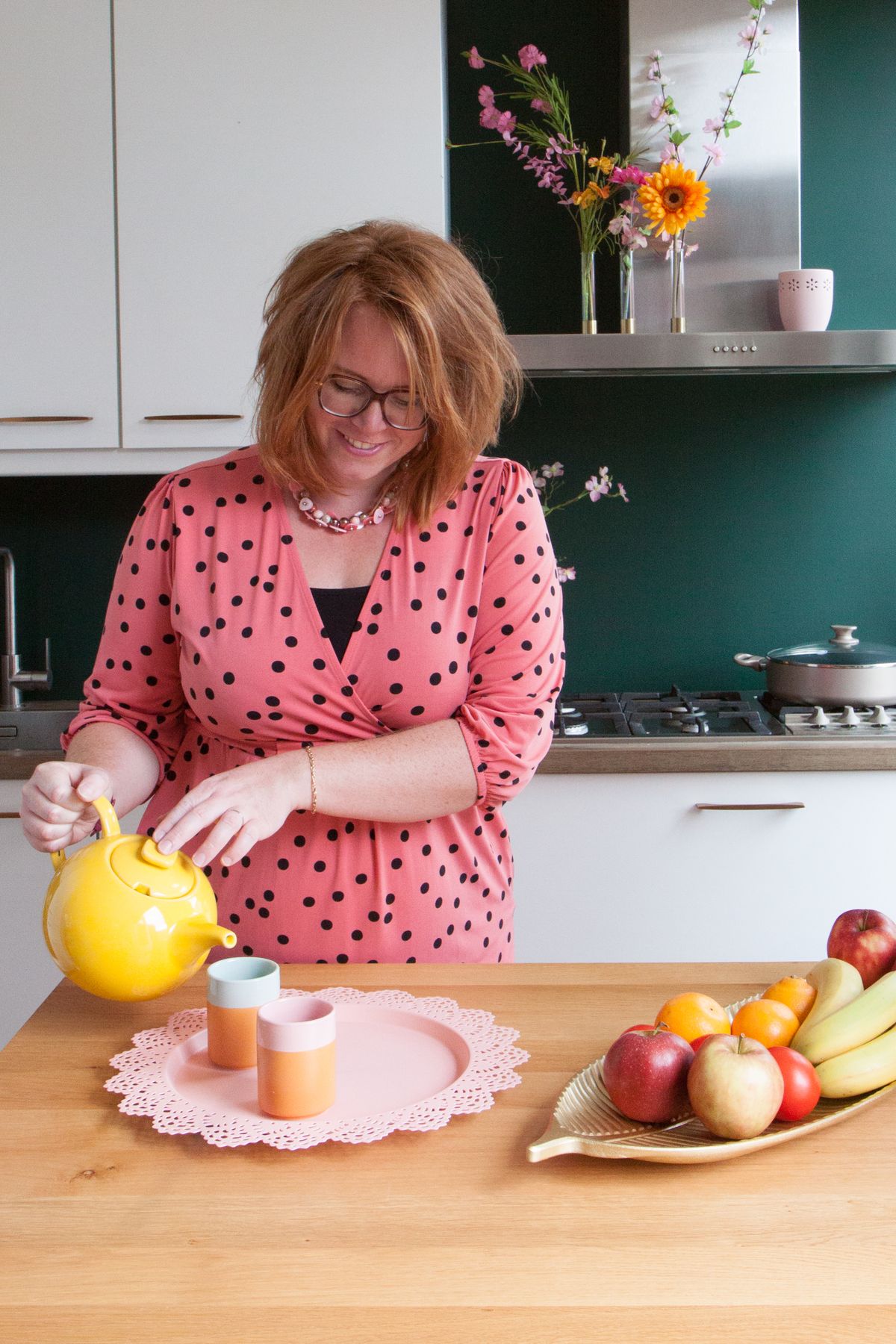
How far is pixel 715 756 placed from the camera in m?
2.17

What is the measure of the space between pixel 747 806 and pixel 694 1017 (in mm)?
A: 1244

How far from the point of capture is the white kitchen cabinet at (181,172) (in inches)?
87.7

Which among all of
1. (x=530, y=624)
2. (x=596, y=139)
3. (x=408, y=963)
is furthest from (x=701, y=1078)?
(x=596, y=139)

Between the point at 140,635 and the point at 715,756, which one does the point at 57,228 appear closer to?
the point at 140,635

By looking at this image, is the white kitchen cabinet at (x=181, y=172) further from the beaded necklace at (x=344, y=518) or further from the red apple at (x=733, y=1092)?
the red apple at (x=733, y=1092)

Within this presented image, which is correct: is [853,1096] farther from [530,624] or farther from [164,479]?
[164,479]

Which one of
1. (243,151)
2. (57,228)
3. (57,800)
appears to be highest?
(243,151)

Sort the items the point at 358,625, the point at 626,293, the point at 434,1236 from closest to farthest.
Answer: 1. the point at 434,1236
2. the point at 358,625
3. the point at 626,293

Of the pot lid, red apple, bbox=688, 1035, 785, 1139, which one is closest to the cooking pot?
the pot lid

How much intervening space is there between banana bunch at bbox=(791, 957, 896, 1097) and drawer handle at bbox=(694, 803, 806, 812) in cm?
112

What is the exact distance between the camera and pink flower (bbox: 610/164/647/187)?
2318mm

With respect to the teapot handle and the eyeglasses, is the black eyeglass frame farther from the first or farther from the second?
the teapot handle

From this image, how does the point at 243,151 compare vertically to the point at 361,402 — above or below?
above

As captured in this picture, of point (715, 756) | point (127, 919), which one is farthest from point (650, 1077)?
point (715, 756)
